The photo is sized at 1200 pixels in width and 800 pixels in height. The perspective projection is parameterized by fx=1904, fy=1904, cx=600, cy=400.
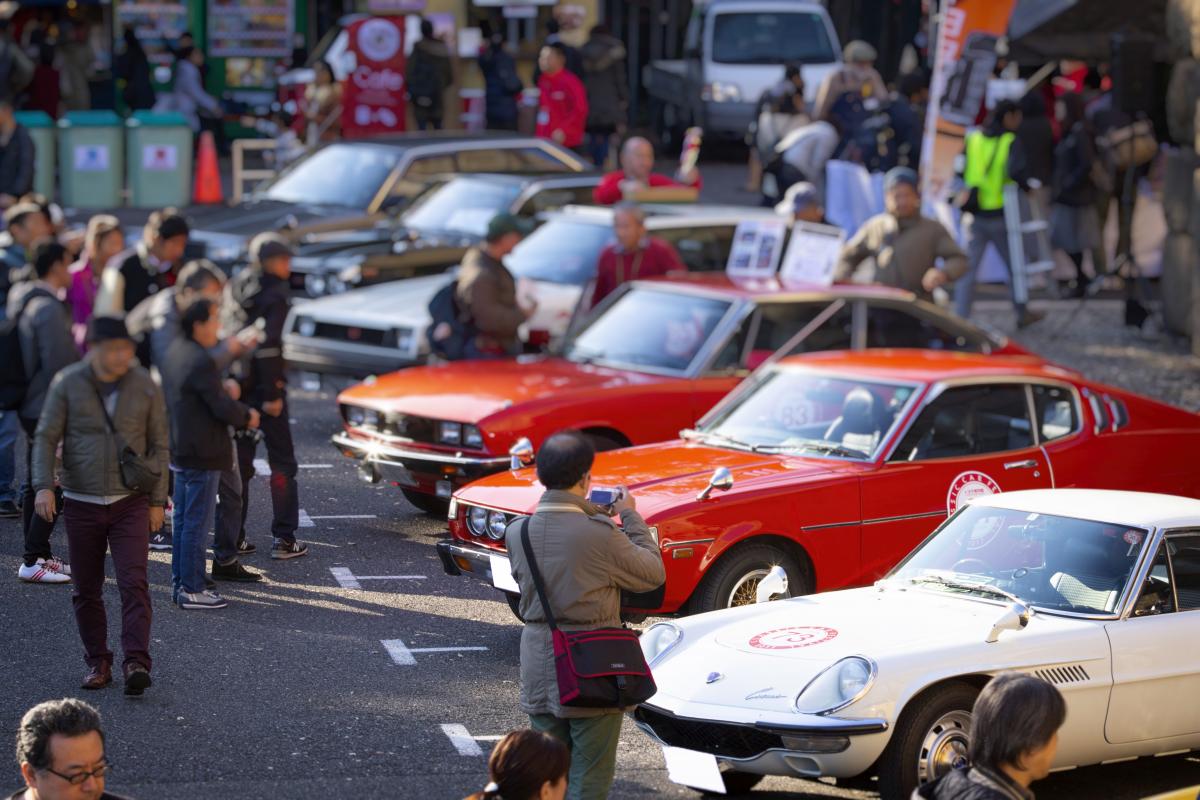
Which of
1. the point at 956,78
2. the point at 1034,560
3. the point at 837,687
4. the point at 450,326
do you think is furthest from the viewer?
the point at 956,78

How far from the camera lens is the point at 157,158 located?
23672 mm

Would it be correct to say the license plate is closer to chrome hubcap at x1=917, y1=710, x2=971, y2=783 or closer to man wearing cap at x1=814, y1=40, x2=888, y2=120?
chrome hubcap at x1=917, y1=710, x2=971, y2=783

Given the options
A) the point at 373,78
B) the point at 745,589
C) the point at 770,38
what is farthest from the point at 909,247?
the point at 770,38

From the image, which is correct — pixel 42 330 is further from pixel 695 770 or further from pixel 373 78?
pixel 373 78

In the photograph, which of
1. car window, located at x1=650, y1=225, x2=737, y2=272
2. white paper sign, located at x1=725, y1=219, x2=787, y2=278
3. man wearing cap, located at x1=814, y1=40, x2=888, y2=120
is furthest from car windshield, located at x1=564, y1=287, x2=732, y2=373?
man wearing cap, located at x1=814, y1=40, x2=888, y2=120

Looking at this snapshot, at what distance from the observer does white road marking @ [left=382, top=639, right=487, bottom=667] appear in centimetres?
829

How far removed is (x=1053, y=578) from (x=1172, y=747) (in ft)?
2.39

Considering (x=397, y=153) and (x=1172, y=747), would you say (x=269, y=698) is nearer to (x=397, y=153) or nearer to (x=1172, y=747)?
(x=1172, y=747)

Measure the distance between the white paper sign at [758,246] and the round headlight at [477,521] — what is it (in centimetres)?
533

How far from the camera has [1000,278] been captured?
20.5m

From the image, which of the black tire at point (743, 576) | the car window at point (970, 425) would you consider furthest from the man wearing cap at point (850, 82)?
the black tire at point (743, 576)

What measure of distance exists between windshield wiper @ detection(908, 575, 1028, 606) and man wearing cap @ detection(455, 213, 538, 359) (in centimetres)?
535

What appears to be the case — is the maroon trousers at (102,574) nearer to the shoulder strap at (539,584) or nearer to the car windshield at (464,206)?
the shoulder strap at (539,584)

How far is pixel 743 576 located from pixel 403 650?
155 centimetres
